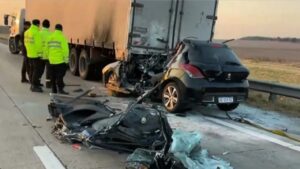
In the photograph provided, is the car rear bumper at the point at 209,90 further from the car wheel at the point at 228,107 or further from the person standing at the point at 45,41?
the person standing at the point at 45,41

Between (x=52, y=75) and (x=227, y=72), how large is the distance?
4.66 meters

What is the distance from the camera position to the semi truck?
12008 mm

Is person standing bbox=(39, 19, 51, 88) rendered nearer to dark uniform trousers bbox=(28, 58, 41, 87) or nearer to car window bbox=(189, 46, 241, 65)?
dark uniform trousers bbox=(28, 58, 41, 87)

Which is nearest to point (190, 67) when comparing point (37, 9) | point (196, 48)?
point (196, 48)

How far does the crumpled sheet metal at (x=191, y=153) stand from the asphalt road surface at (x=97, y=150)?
788 millimetres

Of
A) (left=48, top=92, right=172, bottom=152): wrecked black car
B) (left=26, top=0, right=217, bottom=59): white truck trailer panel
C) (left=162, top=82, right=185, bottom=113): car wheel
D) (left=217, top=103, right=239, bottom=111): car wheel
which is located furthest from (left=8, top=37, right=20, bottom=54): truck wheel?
(left=48, top=92, right=172, bottom=152): wrecked black car

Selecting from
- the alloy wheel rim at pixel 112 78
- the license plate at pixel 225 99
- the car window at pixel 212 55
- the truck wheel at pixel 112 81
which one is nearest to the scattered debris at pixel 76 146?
the car window at pixel 212 55

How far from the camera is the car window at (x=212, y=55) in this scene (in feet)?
32.1

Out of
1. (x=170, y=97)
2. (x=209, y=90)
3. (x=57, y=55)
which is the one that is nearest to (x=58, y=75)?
(x=57, y=55)

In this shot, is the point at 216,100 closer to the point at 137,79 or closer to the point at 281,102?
the point at 137,79

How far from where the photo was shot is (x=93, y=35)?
1484cm

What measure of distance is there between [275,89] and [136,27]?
3927mm

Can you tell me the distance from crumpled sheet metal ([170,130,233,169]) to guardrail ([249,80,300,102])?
20.5 feet

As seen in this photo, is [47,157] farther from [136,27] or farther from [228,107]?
[136,27]
